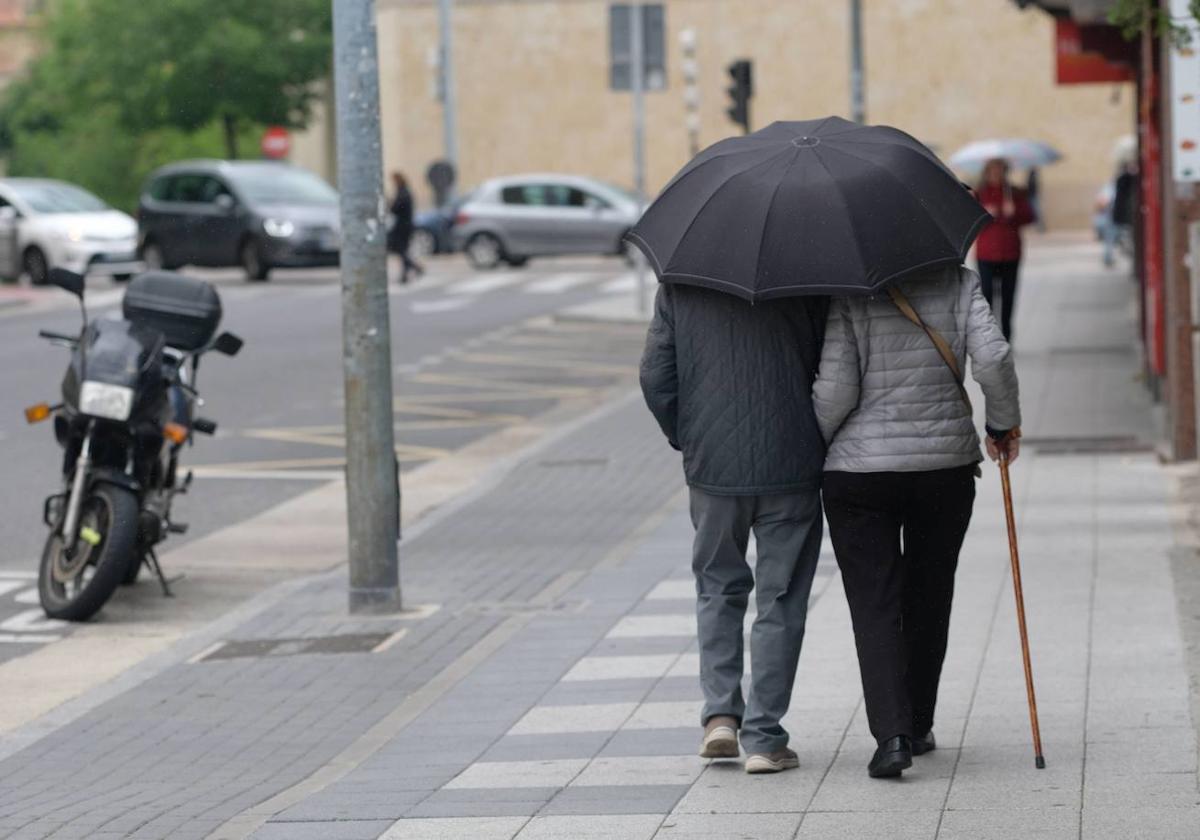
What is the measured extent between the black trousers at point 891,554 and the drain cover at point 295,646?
3085mm

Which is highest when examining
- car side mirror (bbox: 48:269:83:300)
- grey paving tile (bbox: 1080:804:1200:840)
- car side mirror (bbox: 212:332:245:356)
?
car side mirror (bbox: 48:269:83:300)

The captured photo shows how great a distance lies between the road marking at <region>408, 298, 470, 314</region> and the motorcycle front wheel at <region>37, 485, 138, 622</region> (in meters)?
19.7

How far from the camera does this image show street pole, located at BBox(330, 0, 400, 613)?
9.64 meters

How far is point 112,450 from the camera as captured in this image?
10.1 metres

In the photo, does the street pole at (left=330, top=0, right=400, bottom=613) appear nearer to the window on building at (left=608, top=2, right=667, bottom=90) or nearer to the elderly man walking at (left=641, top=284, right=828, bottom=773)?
the elderly man walking at (left=641, top=284, right=828, bottom=773)

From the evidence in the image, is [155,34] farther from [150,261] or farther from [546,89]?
[150,261]

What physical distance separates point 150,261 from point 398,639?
28443 mm

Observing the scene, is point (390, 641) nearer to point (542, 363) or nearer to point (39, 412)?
point (39, 412)

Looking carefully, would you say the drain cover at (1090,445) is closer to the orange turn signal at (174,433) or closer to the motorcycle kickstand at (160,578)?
the motorcycle kickstand at (160,578)

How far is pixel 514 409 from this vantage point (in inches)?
738

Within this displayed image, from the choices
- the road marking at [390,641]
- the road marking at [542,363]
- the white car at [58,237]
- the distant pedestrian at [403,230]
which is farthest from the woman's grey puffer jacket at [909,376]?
the white car at [58,237]

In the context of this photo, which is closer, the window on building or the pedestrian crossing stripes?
the window on building

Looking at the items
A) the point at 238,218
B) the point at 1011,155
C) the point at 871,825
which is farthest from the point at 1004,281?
the point at 1011,155

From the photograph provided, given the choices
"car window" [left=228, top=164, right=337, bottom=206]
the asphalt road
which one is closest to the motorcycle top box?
the asphalt road
